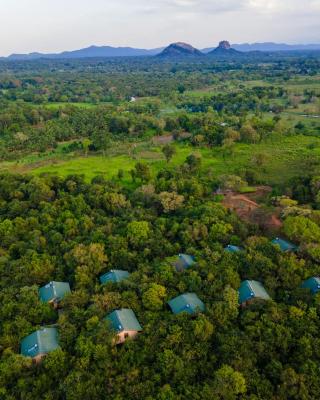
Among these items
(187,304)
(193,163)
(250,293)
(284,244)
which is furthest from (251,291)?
(193,163)

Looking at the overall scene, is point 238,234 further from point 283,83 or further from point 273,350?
point 283,83

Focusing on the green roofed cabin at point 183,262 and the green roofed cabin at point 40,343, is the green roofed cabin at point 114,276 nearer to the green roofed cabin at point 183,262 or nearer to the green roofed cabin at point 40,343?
the green roofed cabin at point 183,262

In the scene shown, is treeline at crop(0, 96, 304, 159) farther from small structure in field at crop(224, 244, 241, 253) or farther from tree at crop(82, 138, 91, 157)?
small structure in field at crop(224, 244, 241, 253)

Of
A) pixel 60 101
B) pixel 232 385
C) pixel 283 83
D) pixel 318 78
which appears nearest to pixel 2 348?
pixel 232 385

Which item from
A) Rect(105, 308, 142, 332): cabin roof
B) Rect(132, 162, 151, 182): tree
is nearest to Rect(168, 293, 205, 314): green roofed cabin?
Rect(105, 308, 142, 332): cabin roof

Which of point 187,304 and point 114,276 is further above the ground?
point 187,304

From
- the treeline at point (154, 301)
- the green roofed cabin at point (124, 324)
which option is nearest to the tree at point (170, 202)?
the treeline at point (154, 301)

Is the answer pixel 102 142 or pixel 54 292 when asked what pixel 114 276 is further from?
pixel 102 142
